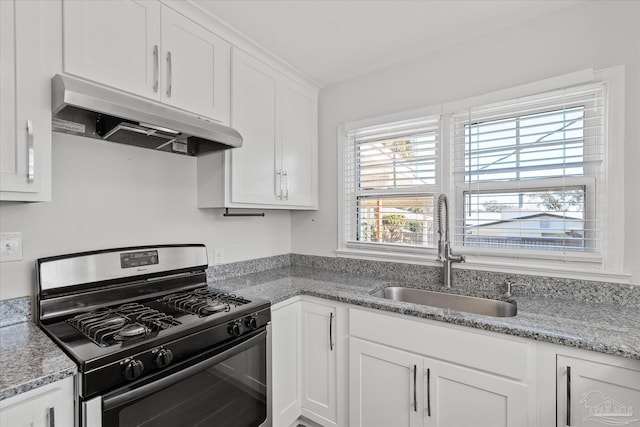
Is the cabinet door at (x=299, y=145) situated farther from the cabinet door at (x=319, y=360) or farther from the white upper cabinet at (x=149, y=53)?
the cabinet door at (x=319, y=360)

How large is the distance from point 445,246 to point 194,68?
1777mm

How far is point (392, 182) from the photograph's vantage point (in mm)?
2299

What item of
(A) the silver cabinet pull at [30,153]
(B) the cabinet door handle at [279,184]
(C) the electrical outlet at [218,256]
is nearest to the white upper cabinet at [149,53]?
(A) the silver cabinet pull at [30,153]

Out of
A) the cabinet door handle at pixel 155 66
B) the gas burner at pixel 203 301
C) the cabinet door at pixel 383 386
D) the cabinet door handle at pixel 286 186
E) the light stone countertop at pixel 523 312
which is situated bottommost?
the cabinet door at pixel 383 386

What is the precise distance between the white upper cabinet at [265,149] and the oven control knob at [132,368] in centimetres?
98

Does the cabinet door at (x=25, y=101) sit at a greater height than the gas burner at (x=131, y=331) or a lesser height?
greater

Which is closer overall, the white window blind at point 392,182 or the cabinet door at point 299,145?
the white window blind at point 392,182

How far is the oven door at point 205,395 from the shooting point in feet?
3.39

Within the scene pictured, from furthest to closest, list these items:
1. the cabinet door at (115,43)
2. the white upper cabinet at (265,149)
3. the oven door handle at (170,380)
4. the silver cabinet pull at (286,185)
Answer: the silver cabinet pull at (286,185) < the white upper cabinet at (265,149) < the cabinet door at (115,43) < the oven door handle at (170,380)

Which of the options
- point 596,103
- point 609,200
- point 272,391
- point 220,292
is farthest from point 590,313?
point 220,292

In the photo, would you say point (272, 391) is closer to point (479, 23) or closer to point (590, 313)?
point (590, 313)

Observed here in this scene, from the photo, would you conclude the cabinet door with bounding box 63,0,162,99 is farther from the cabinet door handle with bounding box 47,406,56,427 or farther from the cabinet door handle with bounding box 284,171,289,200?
the cabinet door handle with bounding box 47,406,56,427

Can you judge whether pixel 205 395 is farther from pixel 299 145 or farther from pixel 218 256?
pixel 299 145

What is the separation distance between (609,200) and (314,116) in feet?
6.41
